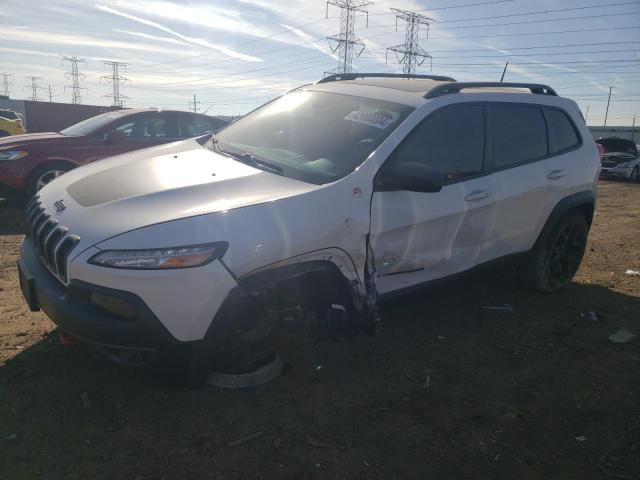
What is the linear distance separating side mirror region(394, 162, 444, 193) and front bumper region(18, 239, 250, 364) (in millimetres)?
1195

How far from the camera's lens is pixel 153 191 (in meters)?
2.86

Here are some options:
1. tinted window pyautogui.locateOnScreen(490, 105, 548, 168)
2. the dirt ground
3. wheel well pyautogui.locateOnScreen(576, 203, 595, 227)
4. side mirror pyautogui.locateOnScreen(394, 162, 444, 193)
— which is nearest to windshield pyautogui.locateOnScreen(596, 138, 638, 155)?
wheel well pyautogui.locateOnScreen(576, 203, 595, 227)

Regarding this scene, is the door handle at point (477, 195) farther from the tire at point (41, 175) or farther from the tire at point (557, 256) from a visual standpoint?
the tire at point (41, 175)

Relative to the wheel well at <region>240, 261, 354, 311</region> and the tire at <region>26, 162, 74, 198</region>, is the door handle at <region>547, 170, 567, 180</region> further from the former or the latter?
the tire at <region>26, 162, 74, 198</region>

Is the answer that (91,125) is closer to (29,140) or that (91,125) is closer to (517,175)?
(29,140)

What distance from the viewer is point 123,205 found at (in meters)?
2.75

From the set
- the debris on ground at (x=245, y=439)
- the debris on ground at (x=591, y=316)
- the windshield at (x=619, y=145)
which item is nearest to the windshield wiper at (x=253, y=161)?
the debris on ground at (x=245, y=439)

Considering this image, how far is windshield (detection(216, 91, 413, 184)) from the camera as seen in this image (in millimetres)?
3205

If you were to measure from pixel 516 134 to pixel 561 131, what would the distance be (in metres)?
0.77

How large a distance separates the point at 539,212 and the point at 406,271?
5.49 ft

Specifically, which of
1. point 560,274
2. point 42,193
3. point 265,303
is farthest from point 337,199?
point 560,274

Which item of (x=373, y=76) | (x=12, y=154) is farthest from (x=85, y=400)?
(x=12, y=154)

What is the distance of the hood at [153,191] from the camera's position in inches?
103

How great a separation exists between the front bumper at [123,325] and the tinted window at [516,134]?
2499mm
